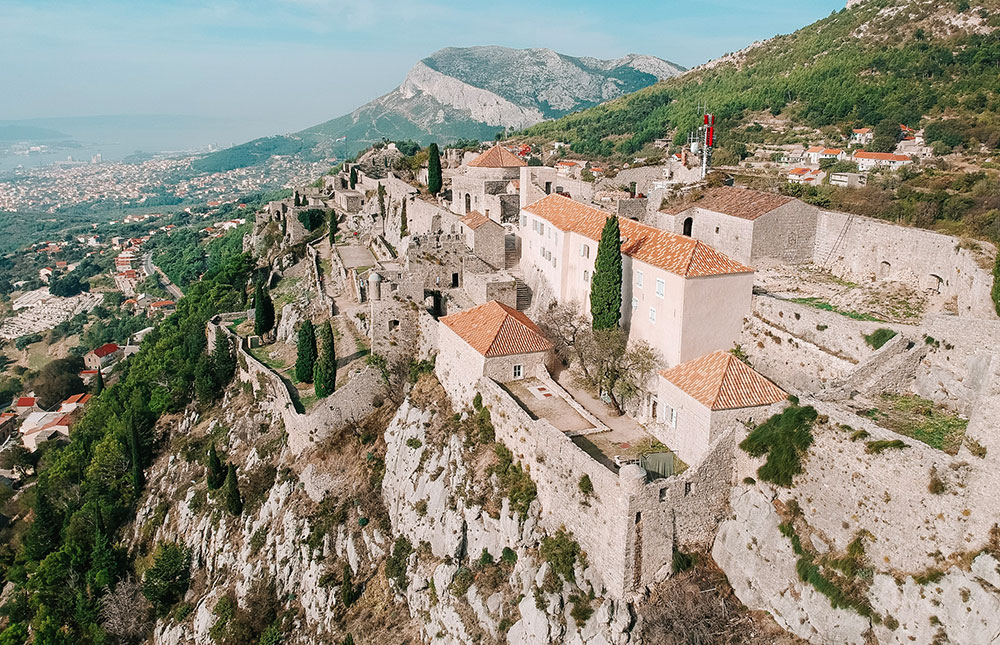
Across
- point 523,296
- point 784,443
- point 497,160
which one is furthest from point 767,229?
point 497,160

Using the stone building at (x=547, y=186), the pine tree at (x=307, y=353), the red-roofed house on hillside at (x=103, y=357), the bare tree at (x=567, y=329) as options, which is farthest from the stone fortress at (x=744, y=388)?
the red-roofed house on hillside at (x=103, y=357)

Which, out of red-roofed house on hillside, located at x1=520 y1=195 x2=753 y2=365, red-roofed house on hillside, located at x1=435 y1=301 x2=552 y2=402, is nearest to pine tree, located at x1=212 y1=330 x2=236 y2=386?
red-roofed house on hillside, located at x1=435 y1=301 x2=552 y2=402

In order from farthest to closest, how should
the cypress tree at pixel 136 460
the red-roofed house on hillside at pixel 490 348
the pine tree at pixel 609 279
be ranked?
1. the cypress tree at pixel 136 460
2. the red-roofed house on hillside at pixel 490 348
3. the pine tree at pixel 609 279

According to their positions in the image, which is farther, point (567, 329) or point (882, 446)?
point (567, 329)

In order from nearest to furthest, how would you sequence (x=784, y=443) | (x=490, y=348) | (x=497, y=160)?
1. (x=784, y=443)
2. (x=490, y=348)
3. (x=497, y=160)

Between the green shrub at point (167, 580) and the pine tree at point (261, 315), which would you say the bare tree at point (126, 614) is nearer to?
the green shrub at point (167, 580)

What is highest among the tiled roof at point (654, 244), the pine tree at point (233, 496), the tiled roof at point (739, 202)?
the tiled roof at point (739, 202)

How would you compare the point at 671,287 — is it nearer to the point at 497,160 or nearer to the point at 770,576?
the point at 770,576

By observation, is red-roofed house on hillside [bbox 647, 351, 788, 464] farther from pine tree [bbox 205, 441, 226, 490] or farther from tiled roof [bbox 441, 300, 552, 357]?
pine tree [bbox 205, 441, 226, 490]
